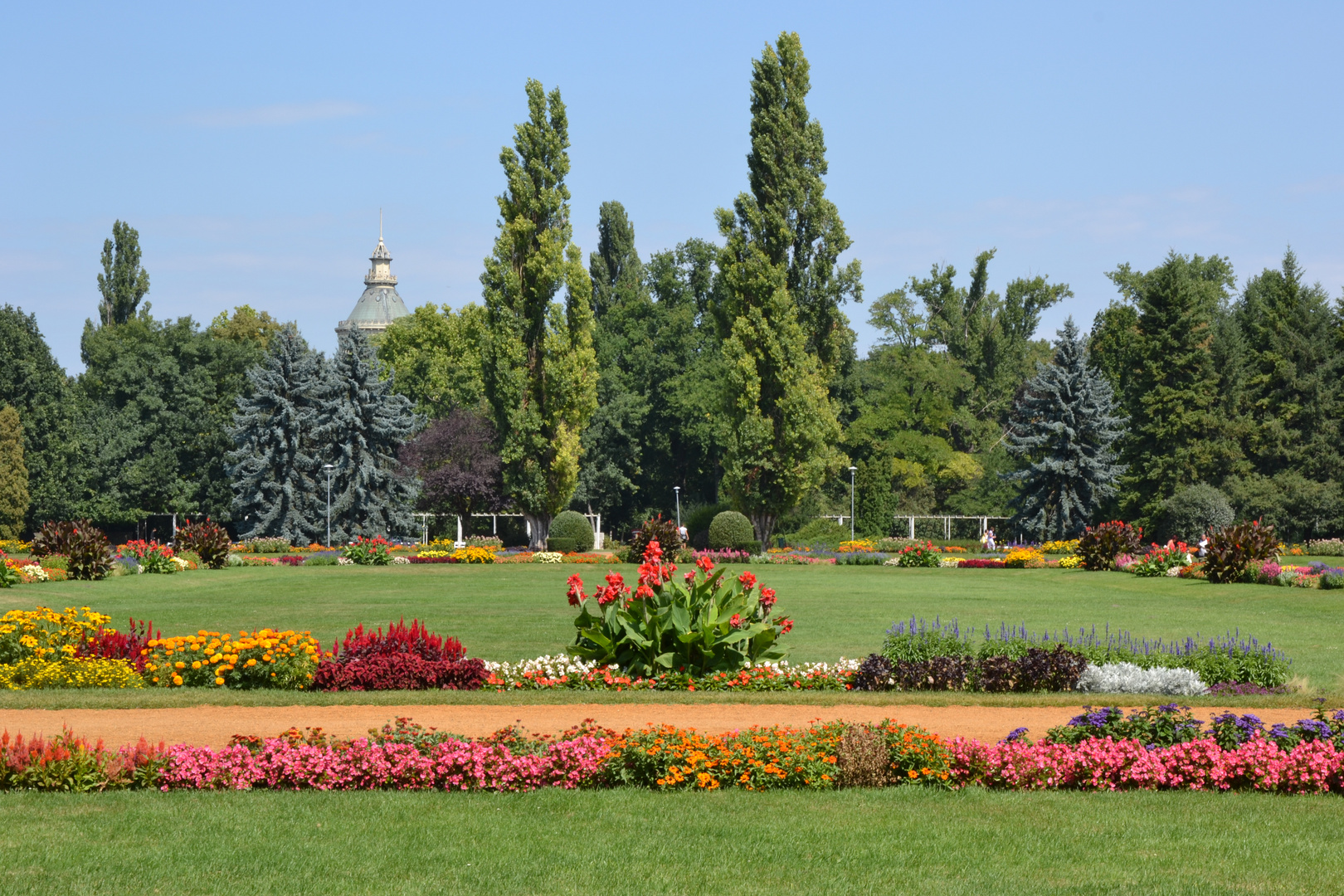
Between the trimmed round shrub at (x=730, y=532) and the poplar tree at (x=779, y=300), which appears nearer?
the trimmed round shrub at (x=730, y=532)

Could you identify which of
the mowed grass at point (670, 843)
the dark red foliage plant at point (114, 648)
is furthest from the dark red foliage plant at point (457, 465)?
the mowed grass at point (670, 843)

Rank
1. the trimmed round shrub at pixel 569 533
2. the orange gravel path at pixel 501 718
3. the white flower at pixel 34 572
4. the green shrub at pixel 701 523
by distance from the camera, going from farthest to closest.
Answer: the green shrub at pixel 701 523, the trimmed round shrub at pixel 569 533, the white flower at pixel 34 572, the orange gravel path at pixel 501 718

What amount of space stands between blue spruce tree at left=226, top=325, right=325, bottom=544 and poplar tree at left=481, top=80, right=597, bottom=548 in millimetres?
10080

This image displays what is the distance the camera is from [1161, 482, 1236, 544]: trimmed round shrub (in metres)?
42.8

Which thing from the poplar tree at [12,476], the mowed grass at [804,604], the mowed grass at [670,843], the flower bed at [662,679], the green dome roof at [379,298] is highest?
the green dome roof at [379,298]

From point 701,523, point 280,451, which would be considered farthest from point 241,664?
point 280,451

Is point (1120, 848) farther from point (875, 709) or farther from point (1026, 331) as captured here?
point (1026, 331)

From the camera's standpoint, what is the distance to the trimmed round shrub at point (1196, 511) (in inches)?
1684

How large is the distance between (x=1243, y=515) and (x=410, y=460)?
3346 centimetres

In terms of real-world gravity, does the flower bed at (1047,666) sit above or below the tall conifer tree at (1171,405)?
below

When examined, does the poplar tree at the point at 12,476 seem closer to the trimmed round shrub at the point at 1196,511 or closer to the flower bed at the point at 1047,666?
the trimmed round shrub at the point at 1196,511

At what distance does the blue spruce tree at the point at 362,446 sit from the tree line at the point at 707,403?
0.15 metres

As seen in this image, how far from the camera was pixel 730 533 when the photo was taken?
1748 inches

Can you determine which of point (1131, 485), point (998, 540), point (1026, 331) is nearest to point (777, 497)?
point (998, 540)
